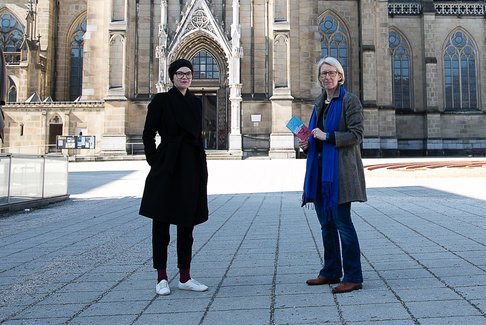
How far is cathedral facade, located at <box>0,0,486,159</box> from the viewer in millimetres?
25344

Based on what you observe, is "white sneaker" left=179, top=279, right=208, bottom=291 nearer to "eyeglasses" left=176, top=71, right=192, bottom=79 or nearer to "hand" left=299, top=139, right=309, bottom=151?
"hand" left=299, top=139, right=309, bottom=151

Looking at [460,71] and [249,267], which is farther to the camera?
[460,71]

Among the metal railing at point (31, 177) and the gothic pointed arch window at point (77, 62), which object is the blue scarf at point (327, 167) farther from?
the gothic pointed arch window at point (77, 62)

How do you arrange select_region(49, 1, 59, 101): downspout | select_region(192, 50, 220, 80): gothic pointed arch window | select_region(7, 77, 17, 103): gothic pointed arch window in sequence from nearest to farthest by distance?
select_region(192, 50, 220, 80): gothic pointed arch window → select_region(7, 77, 17, 103): gothic pointed arch window → select_region(49, 1, 59, 101): downspout

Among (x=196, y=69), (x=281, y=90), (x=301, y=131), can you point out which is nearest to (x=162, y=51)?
(x=196, y=69)

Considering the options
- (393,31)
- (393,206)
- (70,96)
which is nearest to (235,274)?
(393,206)

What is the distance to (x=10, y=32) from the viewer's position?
34.3 metres

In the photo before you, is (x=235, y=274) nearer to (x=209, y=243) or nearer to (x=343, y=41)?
(x=209, y=243)

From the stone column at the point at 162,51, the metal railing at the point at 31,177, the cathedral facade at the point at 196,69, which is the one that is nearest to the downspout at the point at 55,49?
the cathedral facade at the point at 196,69

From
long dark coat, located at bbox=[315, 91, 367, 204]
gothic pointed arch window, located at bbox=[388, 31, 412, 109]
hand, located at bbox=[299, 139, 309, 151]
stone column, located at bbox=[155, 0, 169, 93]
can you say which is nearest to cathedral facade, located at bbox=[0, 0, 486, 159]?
stone column, located at bbox=[155, 0, 169, 93]

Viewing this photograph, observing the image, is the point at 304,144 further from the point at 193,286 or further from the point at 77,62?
the point at 77,62

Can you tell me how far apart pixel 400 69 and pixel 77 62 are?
2696 cm

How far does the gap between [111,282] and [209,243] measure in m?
1.99

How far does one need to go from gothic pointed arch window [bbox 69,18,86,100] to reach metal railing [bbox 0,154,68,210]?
2418 cm
